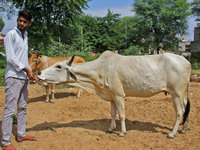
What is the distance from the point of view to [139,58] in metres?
4.61

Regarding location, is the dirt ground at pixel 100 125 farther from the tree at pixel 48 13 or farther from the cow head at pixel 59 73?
the tree at pixel 48 13

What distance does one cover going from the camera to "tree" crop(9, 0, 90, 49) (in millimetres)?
14195

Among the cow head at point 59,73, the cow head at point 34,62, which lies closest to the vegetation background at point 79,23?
the cow head at point 34,62

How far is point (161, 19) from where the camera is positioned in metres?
19.0

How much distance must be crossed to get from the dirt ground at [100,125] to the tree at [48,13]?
26.3 ft

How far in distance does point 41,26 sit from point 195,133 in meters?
13.0

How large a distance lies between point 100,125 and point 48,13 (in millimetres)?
12029

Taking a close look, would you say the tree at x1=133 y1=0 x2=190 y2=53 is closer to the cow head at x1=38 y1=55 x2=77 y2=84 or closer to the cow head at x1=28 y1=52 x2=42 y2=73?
the cow head at x1=28 y1=52 x2=42 y2=73

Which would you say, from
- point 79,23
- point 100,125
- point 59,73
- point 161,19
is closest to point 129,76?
point 59,73

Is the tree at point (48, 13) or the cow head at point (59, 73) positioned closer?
the cow head at point (59, 73)

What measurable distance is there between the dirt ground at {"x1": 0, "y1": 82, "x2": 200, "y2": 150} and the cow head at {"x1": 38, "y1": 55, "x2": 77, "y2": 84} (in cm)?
128

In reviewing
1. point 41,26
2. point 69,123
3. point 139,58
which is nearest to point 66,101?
point 69,123

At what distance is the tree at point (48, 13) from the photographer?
559 inches

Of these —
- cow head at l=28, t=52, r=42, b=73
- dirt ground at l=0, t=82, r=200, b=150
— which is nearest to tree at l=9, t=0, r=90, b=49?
cow head at l=28, t=52, r=42, b=73
